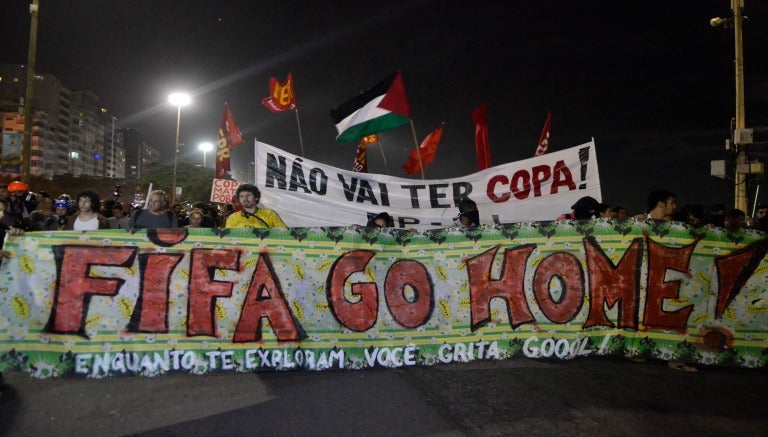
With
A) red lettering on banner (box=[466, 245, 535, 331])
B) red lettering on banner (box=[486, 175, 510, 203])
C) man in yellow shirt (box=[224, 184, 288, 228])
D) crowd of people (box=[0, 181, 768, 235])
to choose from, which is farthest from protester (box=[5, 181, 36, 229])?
red lettering on banner (box=[486, 175, 510, 203])

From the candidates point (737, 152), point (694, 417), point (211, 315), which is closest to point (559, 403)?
point (694, 417)

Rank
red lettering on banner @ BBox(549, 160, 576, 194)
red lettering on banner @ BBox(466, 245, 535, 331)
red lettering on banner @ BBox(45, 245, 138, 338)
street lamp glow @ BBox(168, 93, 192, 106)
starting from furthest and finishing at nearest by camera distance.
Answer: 1. street lamp glow @ BBox(168, 93, 192, 106)
2. red lettering on banner @ BBox(549, 160, 576, 194)
3. red lettering on banner @ BBox(466, 245, 535, 331)
4. red lettering on banner @ BBox(45, 245, 138, 338)

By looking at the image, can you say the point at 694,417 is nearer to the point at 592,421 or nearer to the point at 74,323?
the point at 592,421

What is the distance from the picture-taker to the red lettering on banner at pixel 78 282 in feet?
14.7

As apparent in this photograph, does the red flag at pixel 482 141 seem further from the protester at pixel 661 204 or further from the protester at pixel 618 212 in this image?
the protester at pixel 661 204

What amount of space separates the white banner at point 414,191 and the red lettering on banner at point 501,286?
308 centimetres

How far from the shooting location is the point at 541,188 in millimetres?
8156

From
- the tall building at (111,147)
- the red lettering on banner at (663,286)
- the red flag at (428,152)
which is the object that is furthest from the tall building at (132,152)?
the red lettering on banner at (663,286)

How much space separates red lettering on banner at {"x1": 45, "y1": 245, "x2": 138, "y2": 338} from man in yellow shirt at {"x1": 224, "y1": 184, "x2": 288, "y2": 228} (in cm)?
123

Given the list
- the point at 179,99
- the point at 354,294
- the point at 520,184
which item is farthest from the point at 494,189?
the point at 179,99

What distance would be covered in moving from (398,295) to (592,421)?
6.73 ft

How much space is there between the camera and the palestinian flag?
8.73 metres

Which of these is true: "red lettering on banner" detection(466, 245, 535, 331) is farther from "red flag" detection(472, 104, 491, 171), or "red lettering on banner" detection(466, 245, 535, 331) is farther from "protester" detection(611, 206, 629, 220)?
"red flag" detection(472, 104, 491, 171)

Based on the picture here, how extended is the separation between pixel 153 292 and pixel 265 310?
1055 mm
